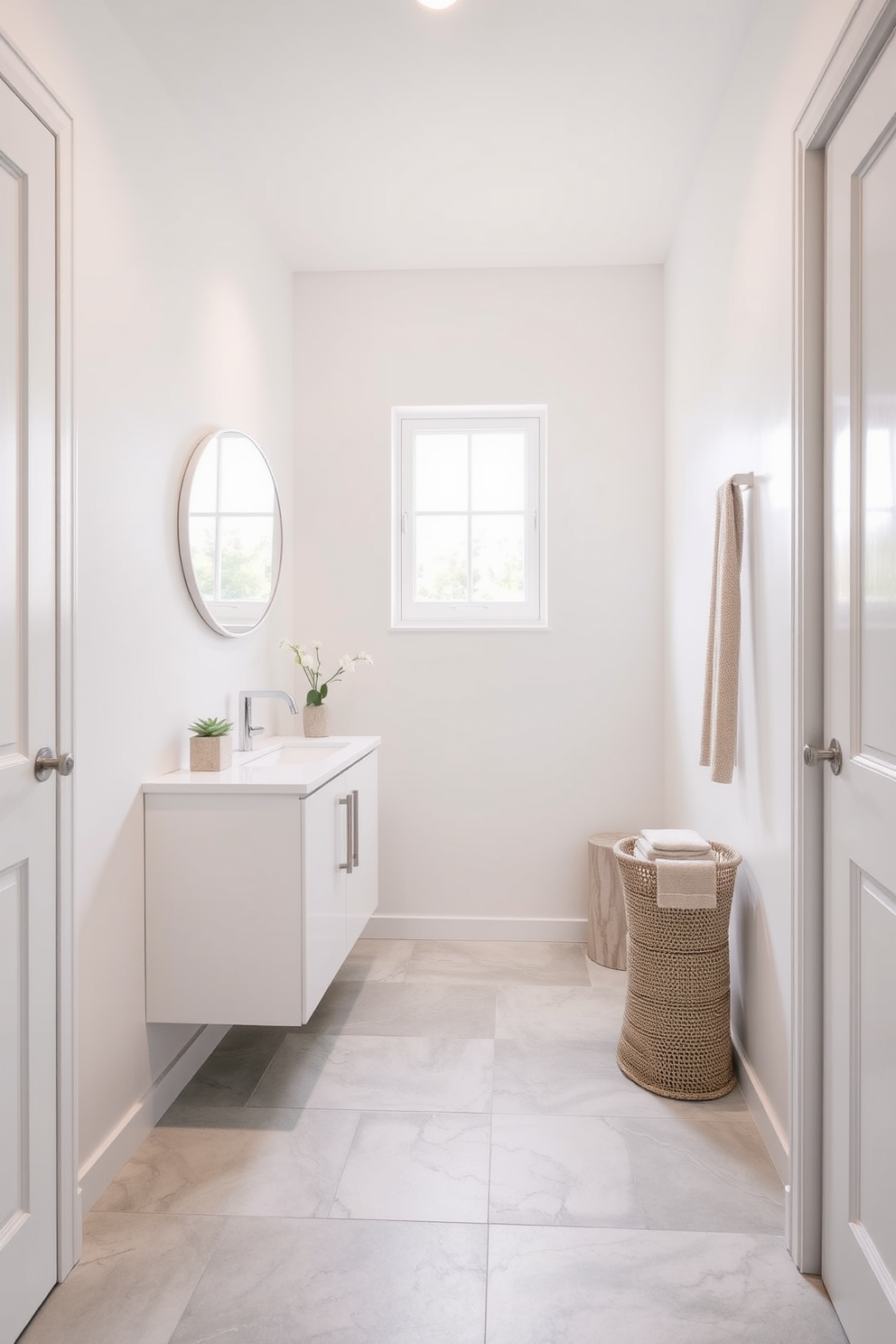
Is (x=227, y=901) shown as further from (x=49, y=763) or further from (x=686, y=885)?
(x=686, y=885)

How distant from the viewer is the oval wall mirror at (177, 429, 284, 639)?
2430 millimetres

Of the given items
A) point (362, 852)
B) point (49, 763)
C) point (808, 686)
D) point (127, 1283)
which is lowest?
point (127, 1283)

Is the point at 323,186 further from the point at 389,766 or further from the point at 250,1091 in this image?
the point at 250,1091

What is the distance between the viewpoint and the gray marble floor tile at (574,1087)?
2225mm

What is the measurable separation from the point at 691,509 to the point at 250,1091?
218cm

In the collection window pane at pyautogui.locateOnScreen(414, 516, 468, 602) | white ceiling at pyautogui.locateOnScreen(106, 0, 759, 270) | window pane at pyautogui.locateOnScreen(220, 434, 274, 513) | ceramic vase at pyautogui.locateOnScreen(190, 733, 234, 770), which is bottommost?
ceramic vase at pyautogui.locateOnScreen(190, 733, 234, 770)

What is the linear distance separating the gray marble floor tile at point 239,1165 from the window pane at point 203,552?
138 cm

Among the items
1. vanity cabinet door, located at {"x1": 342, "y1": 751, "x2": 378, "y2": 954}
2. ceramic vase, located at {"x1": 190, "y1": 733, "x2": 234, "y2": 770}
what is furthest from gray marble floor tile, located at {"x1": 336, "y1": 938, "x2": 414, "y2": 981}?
ceramic vase, located at {"x1": 190, "y1": 733, "x2": 234, "y2": 770}

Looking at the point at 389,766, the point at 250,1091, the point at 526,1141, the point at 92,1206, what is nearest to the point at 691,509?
the point at 389,766

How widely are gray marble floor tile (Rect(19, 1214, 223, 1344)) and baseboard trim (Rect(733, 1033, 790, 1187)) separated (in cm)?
117

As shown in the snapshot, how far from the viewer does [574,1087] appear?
233cm

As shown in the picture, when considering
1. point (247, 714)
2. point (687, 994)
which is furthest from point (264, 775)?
point (687, 994)

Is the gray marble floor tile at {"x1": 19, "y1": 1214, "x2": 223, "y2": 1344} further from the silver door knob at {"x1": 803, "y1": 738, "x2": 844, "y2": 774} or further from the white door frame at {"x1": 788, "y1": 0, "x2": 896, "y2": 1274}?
the silver door knob at {"x1": 803, "y1": 738, "x2": 844, "y2": 774}

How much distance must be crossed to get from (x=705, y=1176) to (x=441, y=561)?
2348 millimetres
